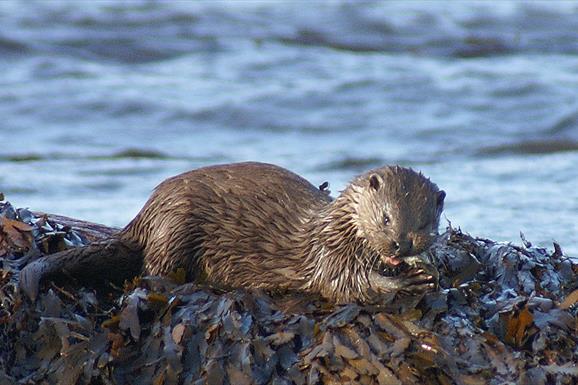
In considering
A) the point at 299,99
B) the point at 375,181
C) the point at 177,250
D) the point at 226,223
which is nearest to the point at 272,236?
the point at 226,223

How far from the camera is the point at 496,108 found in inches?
449

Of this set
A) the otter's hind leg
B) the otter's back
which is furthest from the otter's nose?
the otter's hind leg

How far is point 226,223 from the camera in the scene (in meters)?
4.63

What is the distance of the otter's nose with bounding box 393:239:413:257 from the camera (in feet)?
13.5

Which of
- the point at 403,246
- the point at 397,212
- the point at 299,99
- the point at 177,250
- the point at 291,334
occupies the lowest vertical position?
the point at 299,99

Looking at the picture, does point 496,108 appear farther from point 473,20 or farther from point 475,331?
point 475,331

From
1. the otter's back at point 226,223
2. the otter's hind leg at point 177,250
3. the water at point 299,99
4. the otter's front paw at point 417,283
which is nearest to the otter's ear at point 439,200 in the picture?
the otter's front paw at point 417,283

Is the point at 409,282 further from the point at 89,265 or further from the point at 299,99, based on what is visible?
the point at 299,99

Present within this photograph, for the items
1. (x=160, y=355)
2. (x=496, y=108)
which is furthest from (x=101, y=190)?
(x=160, y=355)

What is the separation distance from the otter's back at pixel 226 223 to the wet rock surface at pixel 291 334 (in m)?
0.17

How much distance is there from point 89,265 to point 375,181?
3.58 ft

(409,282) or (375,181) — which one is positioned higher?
(375,181)

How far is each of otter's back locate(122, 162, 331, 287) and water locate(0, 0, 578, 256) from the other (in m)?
2.34

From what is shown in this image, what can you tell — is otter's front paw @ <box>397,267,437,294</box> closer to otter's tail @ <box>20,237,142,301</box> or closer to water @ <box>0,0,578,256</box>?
otter's tail @ <box>20,237,142,301</box>
